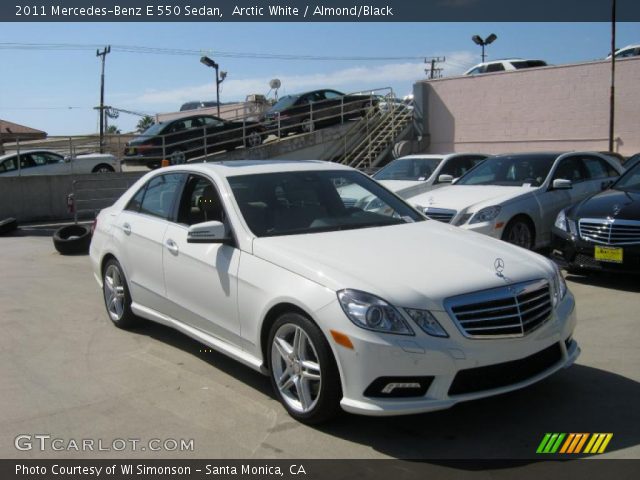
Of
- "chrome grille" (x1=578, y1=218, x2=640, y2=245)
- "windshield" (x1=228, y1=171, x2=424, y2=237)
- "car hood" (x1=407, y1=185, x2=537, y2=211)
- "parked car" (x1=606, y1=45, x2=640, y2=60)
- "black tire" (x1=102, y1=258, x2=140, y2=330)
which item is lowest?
"black tire" (x1=102, y1=258, x2=140, y2=330)

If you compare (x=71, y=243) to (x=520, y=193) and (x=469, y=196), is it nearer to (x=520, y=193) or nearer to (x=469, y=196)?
(x=469, y=196)

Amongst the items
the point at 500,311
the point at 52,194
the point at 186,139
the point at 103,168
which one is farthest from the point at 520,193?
the point at 103,168

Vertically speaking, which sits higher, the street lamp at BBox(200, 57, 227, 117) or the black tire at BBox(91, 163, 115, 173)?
the street lamp at BBox(200, 57, 227, 117)

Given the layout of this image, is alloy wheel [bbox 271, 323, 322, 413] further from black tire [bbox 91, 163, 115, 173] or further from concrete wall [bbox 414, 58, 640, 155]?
black tire [bbox 91, 163, 115, 173]

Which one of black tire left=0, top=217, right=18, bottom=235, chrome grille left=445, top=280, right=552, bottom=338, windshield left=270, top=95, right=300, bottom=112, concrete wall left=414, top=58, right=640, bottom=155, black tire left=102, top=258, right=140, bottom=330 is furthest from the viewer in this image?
windshield left=270, top=95, right=300, bottom=112

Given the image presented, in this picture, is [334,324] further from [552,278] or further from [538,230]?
[538,230]

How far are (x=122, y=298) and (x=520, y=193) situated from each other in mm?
5590

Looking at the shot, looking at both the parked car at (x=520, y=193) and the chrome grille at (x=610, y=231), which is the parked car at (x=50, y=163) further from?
the chrome grille at (x=610, y=231)

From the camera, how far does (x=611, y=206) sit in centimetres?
788

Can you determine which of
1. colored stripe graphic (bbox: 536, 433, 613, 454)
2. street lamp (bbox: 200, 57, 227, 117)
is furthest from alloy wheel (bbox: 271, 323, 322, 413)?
street lamp (bbox: 200, 57, 227, 117)

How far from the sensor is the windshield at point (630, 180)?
8.53m

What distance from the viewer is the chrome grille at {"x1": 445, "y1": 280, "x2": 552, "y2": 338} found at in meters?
3.86

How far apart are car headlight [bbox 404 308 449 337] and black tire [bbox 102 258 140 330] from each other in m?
3.35

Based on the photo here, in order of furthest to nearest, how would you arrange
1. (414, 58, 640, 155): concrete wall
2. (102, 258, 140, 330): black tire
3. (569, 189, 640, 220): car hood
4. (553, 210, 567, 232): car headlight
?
(414, 58, 640, 155): concrete wall → (553, 210, 567, 232): car headlight → (569, 189, 640, 220): car hood → (102, 258, 140, 330): black tire
